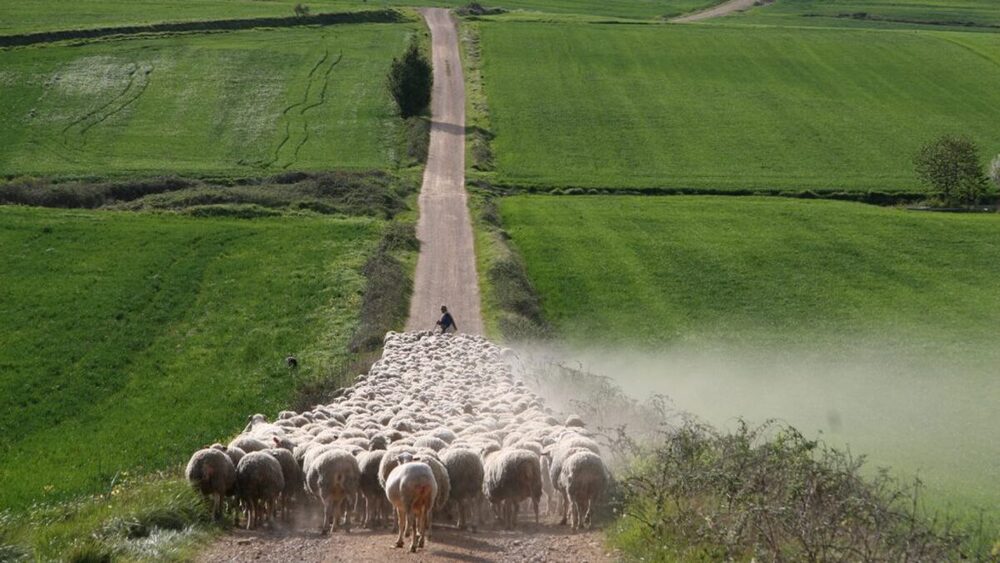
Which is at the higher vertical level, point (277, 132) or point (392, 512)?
point (392, 512)

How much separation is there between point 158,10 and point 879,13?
78896 millimetres

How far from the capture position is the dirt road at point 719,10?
429 feet

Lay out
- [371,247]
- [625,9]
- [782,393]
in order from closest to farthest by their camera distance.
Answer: [782,393] → [371,247] → [625,9]

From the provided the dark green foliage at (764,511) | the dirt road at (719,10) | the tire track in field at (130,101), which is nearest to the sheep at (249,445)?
the dark green foliage at (764,511)

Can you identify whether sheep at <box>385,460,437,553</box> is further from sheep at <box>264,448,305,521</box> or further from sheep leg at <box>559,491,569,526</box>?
sheep at <box>264,448,305,521</box>

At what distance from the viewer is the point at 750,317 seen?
149 ft

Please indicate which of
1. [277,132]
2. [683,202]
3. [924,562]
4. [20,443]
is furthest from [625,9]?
[924,562]

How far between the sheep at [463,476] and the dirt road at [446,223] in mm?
22820

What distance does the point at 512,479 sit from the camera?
17.9 metres

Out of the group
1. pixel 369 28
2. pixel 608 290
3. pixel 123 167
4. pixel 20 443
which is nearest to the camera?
pixel 20 443

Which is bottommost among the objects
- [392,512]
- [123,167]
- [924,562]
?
[123,167]

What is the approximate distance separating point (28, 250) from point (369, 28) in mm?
61114

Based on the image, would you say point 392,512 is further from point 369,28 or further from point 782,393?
point 369,28

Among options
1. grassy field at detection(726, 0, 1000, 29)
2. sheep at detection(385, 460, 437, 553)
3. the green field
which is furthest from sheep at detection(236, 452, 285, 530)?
grassy field at detection(726, 0, 1000, 29)
